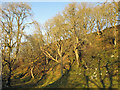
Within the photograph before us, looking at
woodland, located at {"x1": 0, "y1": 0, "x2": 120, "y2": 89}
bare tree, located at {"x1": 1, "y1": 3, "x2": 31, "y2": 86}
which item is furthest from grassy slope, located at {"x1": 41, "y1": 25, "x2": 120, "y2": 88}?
bare tree, located at {"x1": 1, "y1": 3, "x2": 31, "y2": 86}

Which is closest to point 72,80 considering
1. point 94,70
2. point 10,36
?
point 94,70

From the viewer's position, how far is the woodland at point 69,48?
14.2 metres

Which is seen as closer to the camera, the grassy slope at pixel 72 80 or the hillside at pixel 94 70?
the hillside at pixel 94 70

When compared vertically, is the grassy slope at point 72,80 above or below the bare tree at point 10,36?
below

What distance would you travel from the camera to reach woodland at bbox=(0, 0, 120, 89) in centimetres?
1423

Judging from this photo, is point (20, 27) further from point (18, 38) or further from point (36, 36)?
point (36, 36)

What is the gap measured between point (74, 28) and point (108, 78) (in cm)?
1241

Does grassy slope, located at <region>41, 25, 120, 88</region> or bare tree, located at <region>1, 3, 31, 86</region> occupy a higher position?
bare tree, located at <region>1, 3, 31, 86</region>

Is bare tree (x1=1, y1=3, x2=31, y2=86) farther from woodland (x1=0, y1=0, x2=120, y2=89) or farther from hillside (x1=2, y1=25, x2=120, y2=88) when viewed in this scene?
hillside (x1=2, y1=25, x2=120, y2=88)

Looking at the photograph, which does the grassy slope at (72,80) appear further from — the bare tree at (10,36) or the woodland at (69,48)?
the bare tree at (10,36)

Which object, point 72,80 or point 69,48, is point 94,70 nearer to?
point 72,80

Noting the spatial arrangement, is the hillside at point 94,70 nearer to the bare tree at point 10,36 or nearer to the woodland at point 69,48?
the woodland at point 69,48

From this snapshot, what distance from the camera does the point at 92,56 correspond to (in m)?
23.0

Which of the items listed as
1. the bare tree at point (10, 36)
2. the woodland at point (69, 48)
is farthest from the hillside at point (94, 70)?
the bare tree at point (10, 36)
